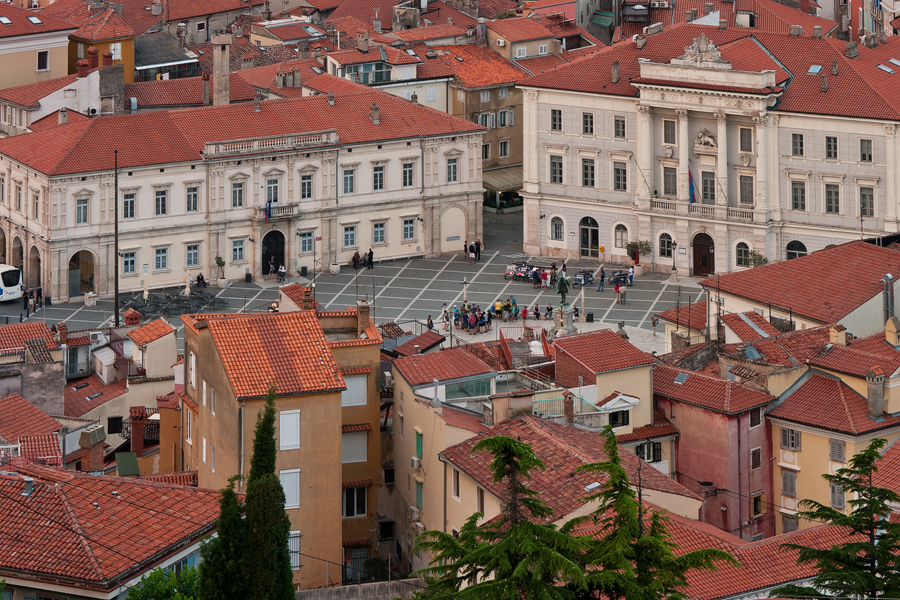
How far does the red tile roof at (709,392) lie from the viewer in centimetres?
8400

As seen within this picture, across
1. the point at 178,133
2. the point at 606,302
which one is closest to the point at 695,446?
the point at 606,302

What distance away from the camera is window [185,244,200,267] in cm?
13438

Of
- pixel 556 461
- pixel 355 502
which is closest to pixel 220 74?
pixel 355 502

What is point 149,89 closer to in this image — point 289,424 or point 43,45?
point 43,45

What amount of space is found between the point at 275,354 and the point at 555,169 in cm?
6721

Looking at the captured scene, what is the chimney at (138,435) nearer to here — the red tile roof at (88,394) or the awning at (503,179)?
the red tile roof at (88,394)

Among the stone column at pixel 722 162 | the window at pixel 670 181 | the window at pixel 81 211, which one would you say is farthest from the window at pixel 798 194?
the window at pixel 81 211

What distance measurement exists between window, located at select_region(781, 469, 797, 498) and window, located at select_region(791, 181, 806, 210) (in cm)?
5110

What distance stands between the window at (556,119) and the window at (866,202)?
66.6 ft

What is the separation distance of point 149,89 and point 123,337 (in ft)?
172

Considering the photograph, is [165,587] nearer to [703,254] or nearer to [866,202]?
[866,202]

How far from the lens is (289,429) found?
7606cm

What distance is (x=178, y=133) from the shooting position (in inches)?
5285

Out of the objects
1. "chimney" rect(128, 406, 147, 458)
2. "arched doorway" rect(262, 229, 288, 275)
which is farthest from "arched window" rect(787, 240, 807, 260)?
"chimney" rect(128, 406, 147, 458)
